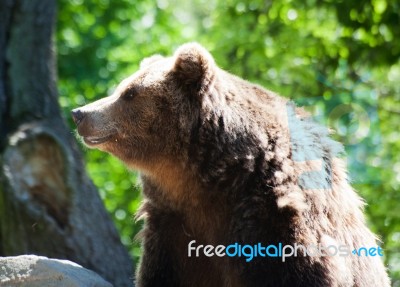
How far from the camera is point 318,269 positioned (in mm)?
5156

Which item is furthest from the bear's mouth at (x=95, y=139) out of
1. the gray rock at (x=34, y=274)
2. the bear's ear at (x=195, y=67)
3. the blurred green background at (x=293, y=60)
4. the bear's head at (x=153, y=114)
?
the blurred green background at (x=293, y=60)

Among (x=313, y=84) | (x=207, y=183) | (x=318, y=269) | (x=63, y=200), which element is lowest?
(x=318, y=269)

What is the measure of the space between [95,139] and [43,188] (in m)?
1.92

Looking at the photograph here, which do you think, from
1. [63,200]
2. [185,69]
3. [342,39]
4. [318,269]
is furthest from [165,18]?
[318,269]

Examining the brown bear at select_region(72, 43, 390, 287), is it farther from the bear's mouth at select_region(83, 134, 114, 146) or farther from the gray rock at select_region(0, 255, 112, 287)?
the gray rock at select_region(0, 255, 112, 287)

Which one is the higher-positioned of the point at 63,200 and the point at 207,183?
the point at 63,200

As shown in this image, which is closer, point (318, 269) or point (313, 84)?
point (318, 269)

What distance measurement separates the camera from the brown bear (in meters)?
5.20

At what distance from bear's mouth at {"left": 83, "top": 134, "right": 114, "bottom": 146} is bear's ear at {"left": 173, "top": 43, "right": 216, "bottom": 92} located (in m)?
0.64

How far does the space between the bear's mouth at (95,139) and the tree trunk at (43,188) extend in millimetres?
1822

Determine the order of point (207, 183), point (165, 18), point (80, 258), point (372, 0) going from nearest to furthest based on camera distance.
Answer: point (207, 183) < point (80, 258) < point (372, 0) < point (165, 18)

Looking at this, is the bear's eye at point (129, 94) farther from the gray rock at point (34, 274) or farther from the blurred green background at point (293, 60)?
the blurred green background at point (293, 60)

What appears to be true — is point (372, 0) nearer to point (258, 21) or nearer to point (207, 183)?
point (258, 21)

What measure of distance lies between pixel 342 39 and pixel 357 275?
17.5ft
